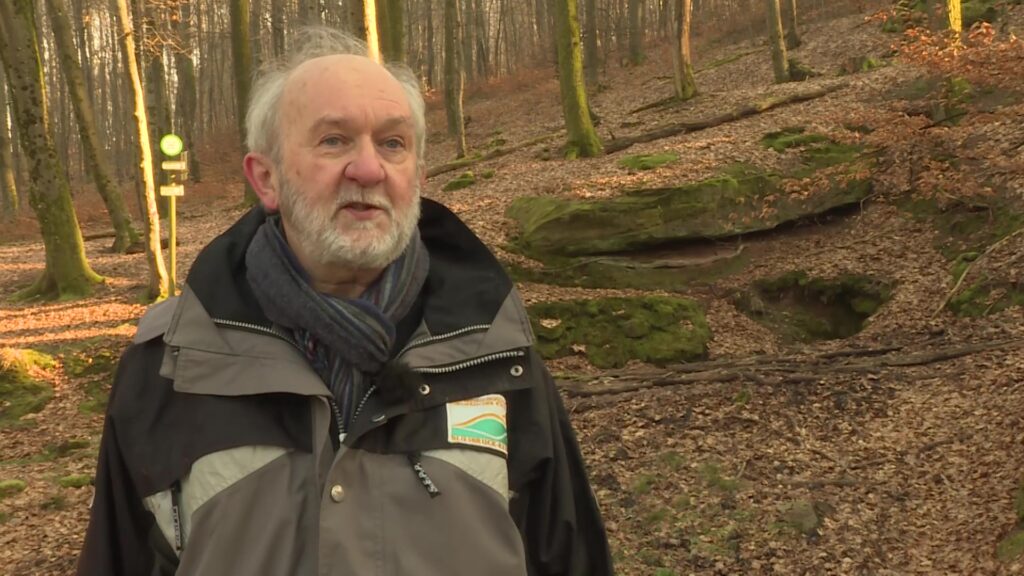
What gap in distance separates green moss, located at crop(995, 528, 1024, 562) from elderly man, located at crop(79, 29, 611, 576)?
3.77 meters

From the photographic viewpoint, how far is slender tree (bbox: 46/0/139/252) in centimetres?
1402

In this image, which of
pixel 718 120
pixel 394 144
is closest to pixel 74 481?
pixel 394 144

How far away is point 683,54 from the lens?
17.8 metres

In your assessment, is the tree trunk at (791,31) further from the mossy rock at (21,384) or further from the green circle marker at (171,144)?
the mossy rock at (21,384)

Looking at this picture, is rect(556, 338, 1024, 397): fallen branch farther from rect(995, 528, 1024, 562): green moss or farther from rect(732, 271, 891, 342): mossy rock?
rect(995, 528, 1024, 562): green moss

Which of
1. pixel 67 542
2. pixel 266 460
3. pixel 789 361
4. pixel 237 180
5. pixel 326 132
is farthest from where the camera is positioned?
pixel 237 180

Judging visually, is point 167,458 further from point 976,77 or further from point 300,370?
point 976,77

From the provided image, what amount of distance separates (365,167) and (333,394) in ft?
1.92

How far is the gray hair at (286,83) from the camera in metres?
2.12

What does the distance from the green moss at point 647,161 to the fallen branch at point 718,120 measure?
71.2 inches

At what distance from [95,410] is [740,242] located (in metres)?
8.35

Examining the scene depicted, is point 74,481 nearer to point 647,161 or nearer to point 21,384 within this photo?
point 21,384

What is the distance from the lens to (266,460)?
5.90ft

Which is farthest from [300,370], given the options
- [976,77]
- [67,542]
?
[976,77]
